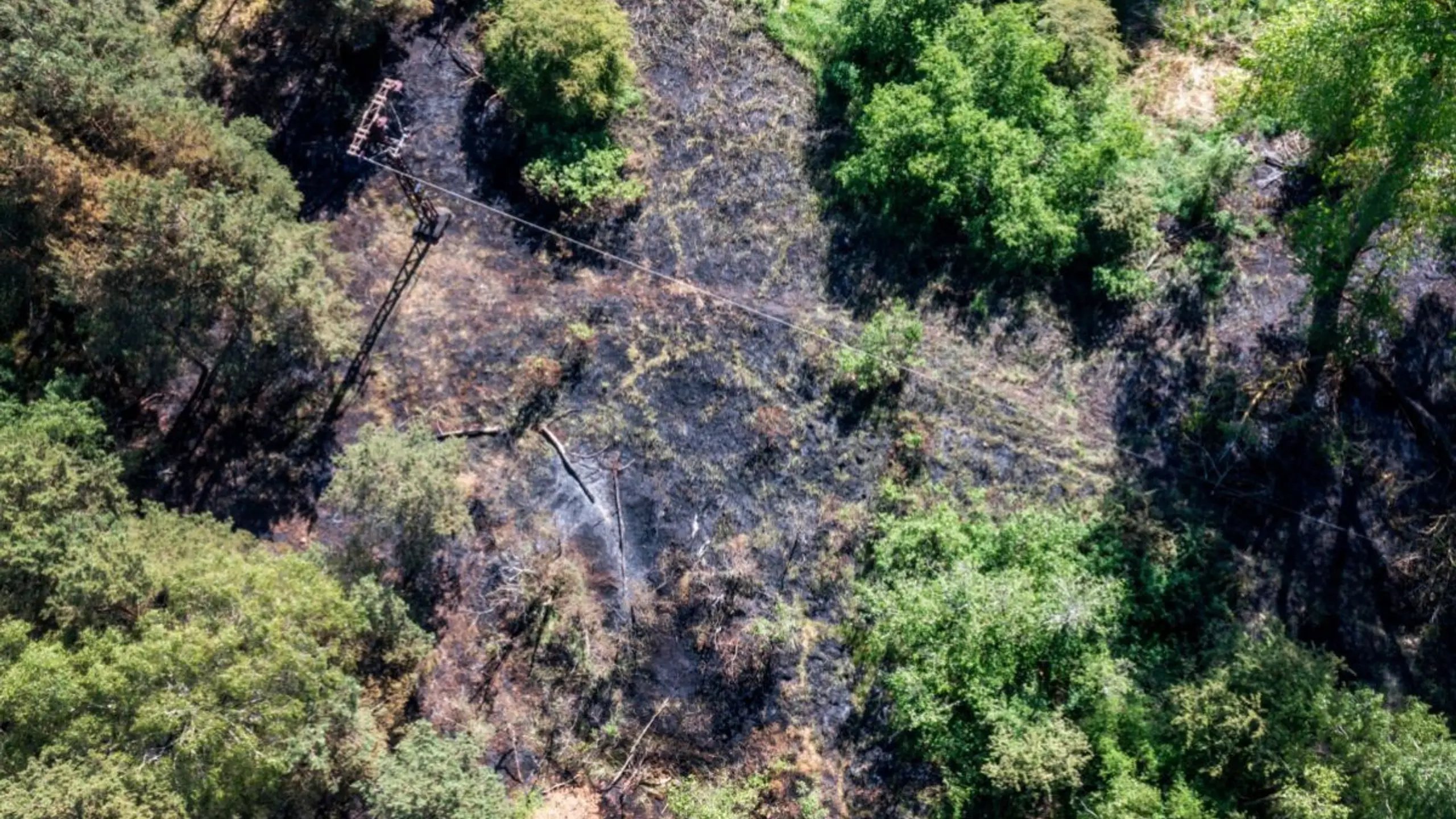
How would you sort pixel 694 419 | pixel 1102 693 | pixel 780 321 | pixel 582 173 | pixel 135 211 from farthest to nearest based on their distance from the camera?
pixel 582 173 → pixel 780 321 → pixel 694 419 → pixel 1102 693 → pixel 135 211

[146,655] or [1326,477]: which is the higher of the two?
[1326,477]

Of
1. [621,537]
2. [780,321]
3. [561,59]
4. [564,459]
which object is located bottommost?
[621,537]

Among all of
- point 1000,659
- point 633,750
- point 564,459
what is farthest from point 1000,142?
point 633,750

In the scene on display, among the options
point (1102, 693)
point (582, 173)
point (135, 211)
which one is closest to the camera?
point (135, 211)

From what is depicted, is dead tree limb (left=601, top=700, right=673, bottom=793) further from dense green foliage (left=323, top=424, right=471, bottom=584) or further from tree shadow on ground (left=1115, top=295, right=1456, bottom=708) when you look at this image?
tree shadow on ground (left=1115, top=295, right=1456, bottom=708)

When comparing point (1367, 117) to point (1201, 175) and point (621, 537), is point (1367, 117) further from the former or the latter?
point (621, 537)

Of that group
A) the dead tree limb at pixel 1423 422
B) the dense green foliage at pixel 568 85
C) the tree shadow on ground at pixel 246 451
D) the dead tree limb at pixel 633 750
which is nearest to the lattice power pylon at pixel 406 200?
the tree shadow on ground at pixel 246 451

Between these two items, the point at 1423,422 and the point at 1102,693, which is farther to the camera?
the point at 1423,422
